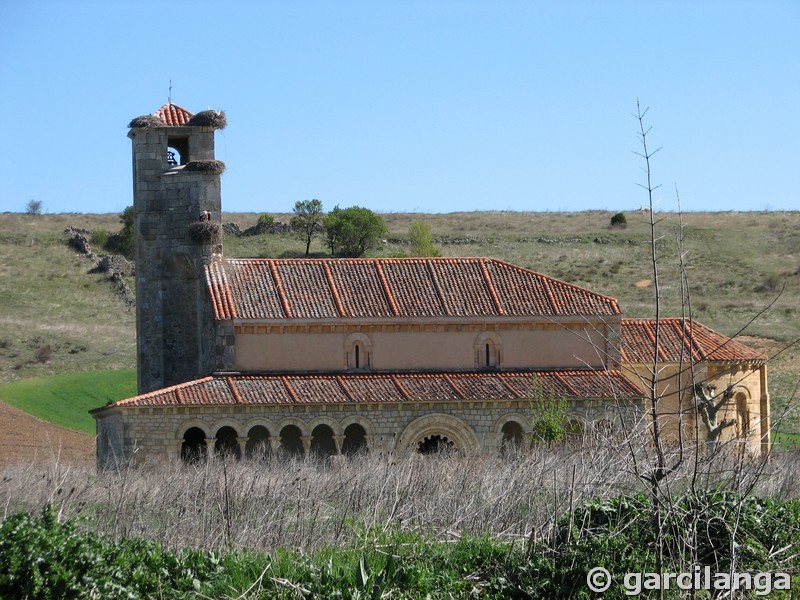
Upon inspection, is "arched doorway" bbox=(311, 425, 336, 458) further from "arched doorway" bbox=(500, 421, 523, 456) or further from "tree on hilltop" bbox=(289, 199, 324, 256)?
"tree on hilltop" bbox=(289, 199, 324, 256)

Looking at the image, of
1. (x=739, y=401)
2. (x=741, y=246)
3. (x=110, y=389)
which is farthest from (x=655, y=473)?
(x=741, y=246)

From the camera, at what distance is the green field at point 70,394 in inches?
2144

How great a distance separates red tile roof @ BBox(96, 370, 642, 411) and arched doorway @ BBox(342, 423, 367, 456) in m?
1.44

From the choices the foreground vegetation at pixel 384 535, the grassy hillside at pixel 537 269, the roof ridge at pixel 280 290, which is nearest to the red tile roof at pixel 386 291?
the roof ridge at pixel 280 290

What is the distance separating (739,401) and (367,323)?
41.0ft

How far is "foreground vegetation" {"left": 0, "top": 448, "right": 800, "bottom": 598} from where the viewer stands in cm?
1692

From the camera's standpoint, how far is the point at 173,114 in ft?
153

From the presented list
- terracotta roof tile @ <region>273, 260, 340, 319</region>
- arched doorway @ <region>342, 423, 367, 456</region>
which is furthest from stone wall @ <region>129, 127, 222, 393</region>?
arched doorway @ <region>342, 423, 367, 456</region>

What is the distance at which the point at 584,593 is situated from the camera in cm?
1867

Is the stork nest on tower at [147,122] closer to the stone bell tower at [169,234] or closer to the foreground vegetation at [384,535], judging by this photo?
the stone bell tower at [169,234]

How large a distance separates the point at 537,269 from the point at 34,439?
41624mm

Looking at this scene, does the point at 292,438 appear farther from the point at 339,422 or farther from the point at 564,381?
the point at 564,381

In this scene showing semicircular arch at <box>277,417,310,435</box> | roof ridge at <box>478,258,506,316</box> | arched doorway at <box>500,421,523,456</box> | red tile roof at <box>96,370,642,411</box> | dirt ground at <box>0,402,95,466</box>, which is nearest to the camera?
red tile roof at <box>96,370,642,411</box>

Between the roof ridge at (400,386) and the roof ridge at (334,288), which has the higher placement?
the roof ridge at (334,288)
